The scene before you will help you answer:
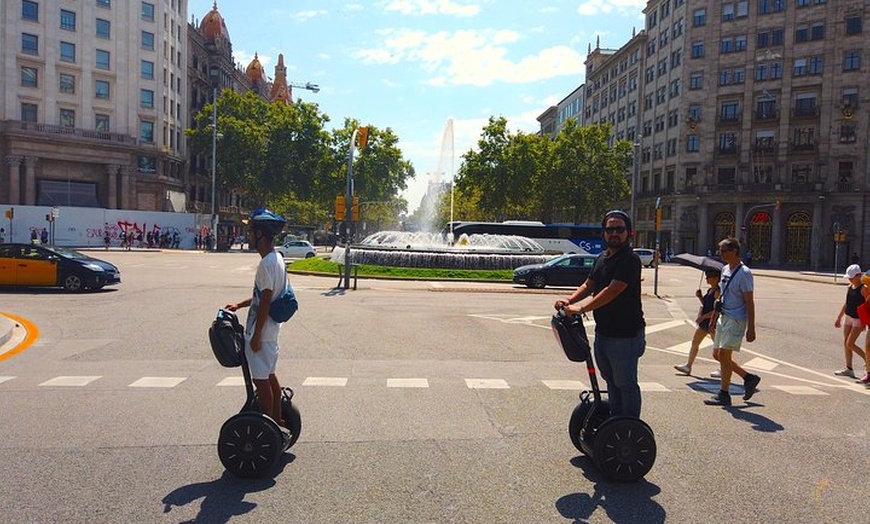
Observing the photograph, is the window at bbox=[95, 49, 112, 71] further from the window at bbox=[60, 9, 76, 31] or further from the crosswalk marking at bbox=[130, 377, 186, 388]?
the crosswalk marking at bbox=[130, 377, 186, 388]

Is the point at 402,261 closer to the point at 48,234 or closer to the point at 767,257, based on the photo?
the point at 48,234

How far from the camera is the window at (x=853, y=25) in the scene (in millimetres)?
54500

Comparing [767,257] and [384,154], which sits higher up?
[384,154]

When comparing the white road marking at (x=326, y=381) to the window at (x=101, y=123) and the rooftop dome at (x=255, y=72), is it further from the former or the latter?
the rooftop dome at (x=255, y=72)

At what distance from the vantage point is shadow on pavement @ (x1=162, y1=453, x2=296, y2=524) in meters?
4.15

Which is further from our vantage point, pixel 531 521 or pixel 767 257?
pixel 767 257

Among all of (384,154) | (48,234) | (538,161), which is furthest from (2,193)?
(538,161)

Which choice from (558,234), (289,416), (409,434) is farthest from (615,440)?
(558,234)

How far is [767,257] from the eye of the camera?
59.6m

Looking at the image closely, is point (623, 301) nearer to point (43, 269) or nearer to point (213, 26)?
point (43, 269)

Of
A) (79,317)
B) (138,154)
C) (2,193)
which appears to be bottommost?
(79,317)

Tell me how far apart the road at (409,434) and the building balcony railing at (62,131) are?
5048cm

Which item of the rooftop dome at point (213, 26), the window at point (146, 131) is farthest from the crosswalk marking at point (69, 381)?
the rooftop dome at point (213, 26)

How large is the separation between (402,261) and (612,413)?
81.2 ft
